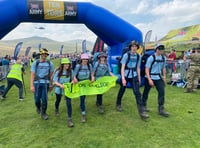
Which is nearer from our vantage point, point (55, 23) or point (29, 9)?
point (29, 9)

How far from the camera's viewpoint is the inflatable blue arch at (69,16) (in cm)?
743

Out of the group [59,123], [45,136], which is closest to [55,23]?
[59,123]

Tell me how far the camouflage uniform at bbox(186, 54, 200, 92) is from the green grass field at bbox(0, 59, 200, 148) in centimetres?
178

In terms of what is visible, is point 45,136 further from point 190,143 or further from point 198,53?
point 198,53

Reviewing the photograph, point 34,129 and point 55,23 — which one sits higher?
point 55,23

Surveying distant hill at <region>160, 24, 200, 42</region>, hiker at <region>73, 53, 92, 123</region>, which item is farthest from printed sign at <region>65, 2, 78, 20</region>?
distant hill at <region>160, 24, 200, 42</region>

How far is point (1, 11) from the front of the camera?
23.4ft

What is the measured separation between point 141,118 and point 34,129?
8.28 ft

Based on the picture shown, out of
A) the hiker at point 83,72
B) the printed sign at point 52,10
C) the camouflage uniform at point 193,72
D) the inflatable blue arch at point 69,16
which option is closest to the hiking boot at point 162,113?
the hiker at point 83,72

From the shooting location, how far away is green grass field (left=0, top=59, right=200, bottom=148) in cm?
371

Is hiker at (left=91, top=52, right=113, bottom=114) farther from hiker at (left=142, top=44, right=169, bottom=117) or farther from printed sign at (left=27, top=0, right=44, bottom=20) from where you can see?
printed sign at (left=27, top=0, right=44, bottom=20)

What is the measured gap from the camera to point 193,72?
25.4 feet

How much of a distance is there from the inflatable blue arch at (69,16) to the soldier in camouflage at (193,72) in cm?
248

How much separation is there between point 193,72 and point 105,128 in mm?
5065
